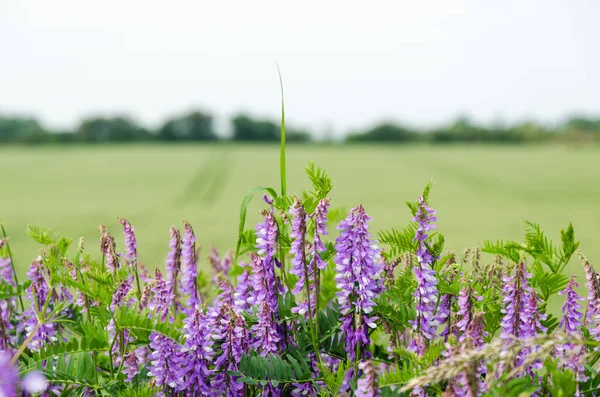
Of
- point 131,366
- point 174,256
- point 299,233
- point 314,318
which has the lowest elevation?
point 131,366

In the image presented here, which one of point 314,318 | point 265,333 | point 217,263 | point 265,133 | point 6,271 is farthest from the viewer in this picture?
point 265,133

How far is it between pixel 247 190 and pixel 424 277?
743 centimetres

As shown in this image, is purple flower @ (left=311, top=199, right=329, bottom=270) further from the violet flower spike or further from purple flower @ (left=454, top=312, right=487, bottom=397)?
the violet flower spike

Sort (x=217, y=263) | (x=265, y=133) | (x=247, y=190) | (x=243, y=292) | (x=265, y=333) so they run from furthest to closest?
1. (x=265, y=133)
2. (x=247, y=190)
3. (x=217, y=263)
4. (x=243, y=292)
5. (x=265, y=333)

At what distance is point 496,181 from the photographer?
36.9 feet

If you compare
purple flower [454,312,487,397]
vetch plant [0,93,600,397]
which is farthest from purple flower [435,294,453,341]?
purple flower [454,312,487,397]

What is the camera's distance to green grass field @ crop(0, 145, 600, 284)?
5961mm

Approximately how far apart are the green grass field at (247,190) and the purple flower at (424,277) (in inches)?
70.9

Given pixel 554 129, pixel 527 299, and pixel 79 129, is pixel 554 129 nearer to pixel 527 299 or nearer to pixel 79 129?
pixel 79 129

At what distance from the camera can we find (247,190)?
8.62 metres

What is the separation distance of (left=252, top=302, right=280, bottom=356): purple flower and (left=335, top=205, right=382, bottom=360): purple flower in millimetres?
153

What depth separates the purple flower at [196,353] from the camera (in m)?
1.22

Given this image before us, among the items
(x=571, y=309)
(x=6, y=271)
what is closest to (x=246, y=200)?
(x=571, y=309)

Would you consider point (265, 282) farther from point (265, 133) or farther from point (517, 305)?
point (265, 133)
